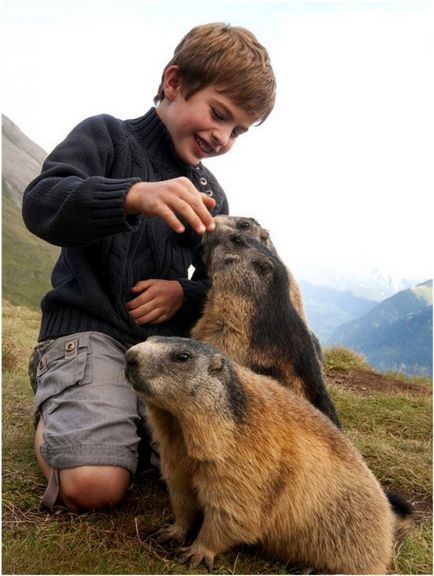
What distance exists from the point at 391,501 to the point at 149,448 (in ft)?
5.59

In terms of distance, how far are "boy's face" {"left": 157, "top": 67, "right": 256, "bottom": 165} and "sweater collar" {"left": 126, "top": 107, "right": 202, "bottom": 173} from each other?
0.07 metres

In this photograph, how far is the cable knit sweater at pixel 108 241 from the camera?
3268 mm

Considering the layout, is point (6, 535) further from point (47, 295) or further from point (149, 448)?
point (47, 295)

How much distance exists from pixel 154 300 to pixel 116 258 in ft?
1.28

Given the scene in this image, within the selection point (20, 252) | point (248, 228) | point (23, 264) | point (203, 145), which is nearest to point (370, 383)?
point (248, 228)

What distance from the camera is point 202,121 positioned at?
12.7 ft

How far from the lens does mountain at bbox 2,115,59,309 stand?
180ft

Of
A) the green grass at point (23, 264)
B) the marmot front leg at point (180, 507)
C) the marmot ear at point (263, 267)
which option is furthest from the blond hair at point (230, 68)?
the green grass at point (23, 264)

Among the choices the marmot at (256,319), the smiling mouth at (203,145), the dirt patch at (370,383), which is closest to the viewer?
the marmot at (256,319)

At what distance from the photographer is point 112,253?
3799 millimetres

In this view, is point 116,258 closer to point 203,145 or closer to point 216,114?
point 203,145

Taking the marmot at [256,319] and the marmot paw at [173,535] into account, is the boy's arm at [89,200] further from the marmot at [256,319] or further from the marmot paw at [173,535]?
the marmot paw at [173,535]

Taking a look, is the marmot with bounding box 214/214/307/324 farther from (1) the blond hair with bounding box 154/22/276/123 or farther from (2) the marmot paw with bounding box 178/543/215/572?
(2) the marmot paw with bounding box 178/543/215/572

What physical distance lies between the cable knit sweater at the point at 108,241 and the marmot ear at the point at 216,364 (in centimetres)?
88
